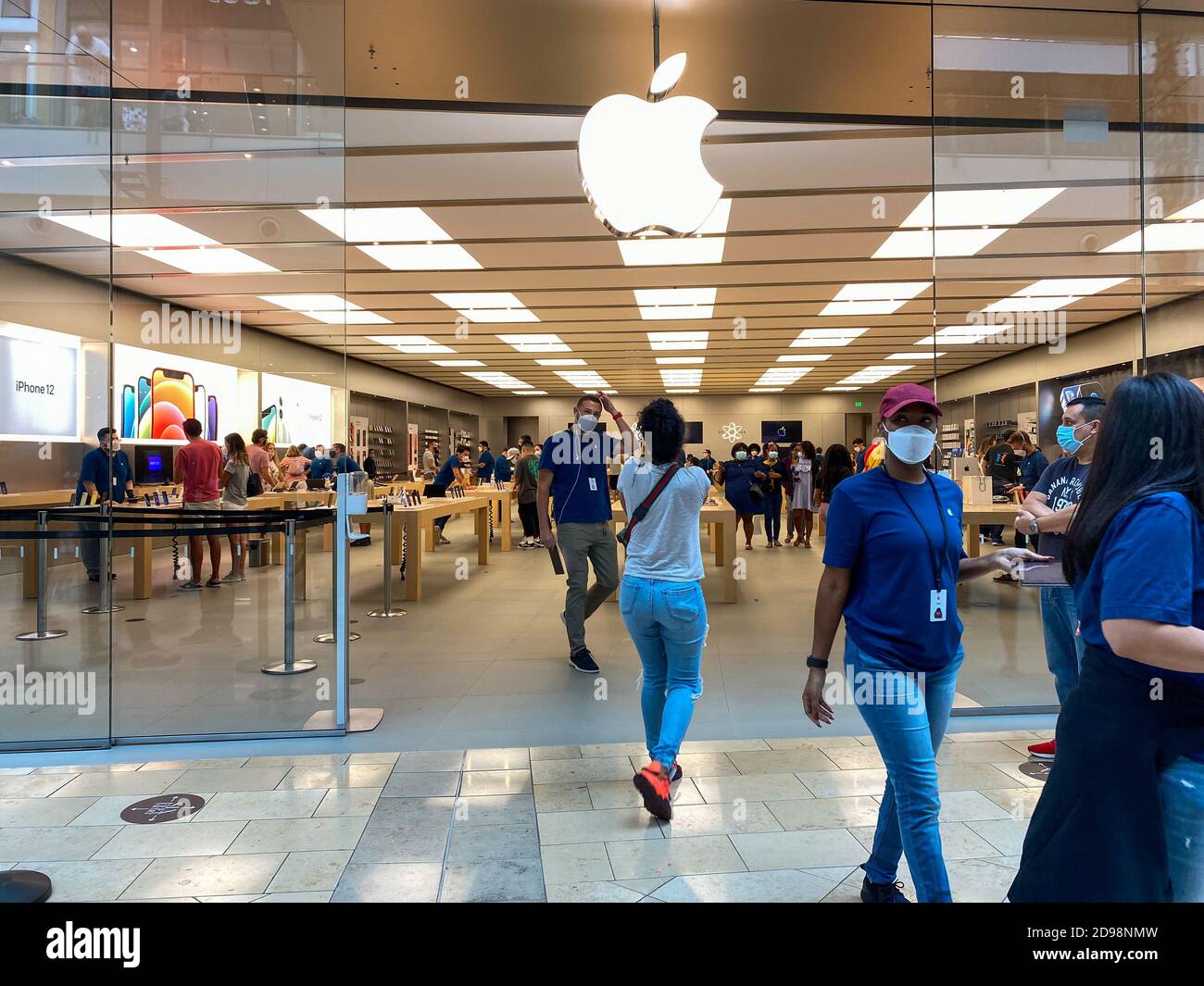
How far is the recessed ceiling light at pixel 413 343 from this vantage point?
1484cm

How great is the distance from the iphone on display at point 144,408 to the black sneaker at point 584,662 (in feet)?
9.69

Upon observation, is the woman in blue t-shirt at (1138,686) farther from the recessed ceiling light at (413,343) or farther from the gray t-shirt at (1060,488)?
the recessed ceiling light at (413,343)

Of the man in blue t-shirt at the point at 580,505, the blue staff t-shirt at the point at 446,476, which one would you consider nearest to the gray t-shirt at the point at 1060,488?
the man in blue t-shirt at the point at 580,505

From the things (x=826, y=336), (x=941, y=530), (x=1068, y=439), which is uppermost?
(x=826, y=336)

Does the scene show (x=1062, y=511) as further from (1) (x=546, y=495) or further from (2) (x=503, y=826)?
(1) (x=546, y=495)

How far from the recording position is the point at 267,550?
823 centimetres

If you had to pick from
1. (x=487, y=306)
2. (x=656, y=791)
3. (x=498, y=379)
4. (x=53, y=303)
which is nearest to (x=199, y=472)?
(x=53, y=303)

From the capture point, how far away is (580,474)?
464cm

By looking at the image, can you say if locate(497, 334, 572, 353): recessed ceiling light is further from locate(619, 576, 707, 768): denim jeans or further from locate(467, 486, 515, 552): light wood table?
locate(619, 576, 707, 768): denim jeans

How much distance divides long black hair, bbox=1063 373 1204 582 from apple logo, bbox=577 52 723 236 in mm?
2884

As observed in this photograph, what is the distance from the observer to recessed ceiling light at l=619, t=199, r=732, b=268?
8.07m

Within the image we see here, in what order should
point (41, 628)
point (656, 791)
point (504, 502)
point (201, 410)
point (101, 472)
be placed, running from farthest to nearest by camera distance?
point (504, 502), point (41, 628), point (201, 410), point (101, 472), point (656, 791)

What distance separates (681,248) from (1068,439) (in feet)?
19.9
